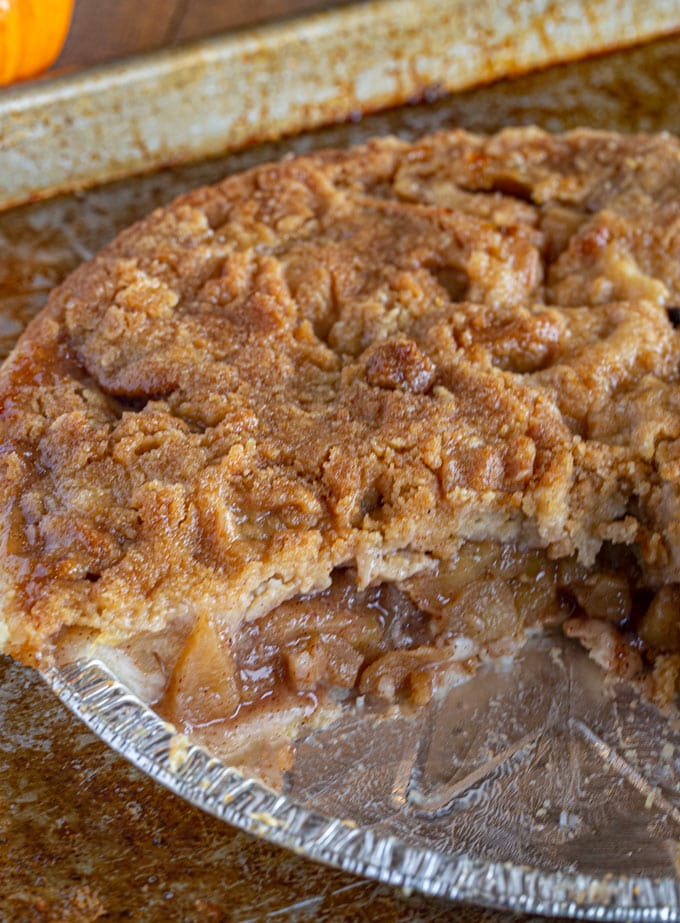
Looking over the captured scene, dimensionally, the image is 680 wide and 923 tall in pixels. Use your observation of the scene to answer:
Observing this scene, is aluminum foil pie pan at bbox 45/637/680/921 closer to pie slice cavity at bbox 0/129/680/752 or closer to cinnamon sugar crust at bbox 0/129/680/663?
pie slice cavity at bbox 0/129/680/752

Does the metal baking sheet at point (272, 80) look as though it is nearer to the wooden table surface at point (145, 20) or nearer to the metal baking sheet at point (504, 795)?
the wooden table surface at point (145, 20)

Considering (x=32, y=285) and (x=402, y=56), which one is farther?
(x=402, y=56)

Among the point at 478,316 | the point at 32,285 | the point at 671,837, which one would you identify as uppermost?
the point at 478,316

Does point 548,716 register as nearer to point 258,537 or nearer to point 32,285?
point 258,537

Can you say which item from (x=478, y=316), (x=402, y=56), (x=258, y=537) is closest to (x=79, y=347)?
(x=258, y=537)

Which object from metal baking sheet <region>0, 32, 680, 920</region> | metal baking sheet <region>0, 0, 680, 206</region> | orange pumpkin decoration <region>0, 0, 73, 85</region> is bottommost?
metal baking sheet <region>0, 32, 680, 920</region>

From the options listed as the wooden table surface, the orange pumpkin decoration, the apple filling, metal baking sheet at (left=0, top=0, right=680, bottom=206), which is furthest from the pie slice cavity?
the wooden table surface

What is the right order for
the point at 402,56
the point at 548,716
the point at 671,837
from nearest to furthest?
the point at 671,837 < the point at 548,716 < the point at 402,56
